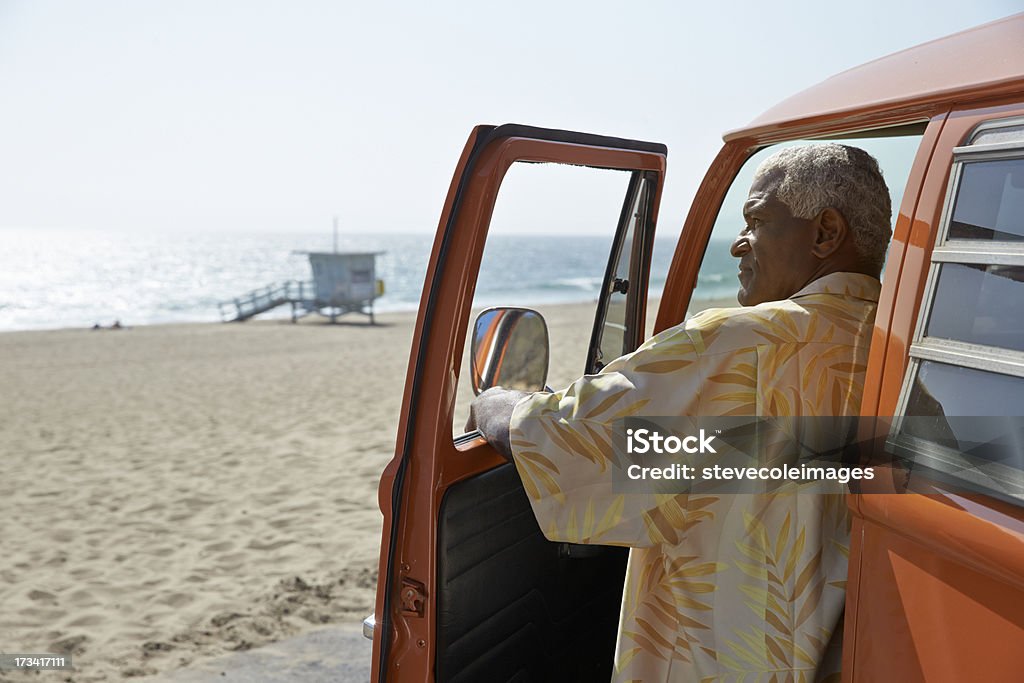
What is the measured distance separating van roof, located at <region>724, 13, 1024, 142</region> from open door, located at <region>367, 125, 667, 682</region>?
1.53ft

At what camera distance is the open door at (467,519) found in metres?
1.75

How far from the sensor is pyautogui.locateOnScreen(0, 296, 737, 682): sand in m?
4.89

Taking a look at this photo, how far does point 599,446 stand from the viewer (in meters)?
1.57

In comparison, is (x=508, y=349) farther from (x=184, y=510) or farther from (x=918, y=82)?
(x=184, y=510)

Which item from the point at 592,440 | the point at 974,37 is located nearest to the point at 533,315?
the point at 592,440

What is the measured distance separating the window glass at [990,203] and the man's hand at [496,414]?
2.82 ft

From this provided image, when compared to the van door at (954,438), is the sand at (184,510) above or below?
below

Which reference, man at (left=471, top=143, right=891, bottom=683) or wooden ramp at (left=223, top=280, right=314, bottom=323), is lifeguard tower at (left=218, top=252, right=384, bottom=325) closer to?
wooden ramp at (left=223, top=280, right=314, bottom=323)

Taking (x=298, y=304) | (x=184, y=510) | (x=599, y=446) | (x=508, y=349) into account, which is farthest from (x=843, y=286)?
(x=298, y=304)

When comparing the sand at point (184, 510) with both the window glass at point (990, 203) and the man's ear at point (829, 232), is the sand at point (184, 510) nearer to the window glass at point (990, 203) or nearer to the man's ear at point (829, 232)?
the man's ear at point (829, 232)

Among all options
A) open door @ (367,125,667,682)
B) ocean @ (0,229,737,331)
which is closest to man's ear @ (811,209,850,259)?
open door @ (367,125,667,682)

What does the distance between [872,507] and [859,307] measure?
437mm

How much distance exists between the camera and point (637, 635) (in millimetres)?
1689

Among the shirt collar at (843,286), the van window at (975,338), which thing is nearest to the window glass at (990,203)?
the van window at (975,338)
